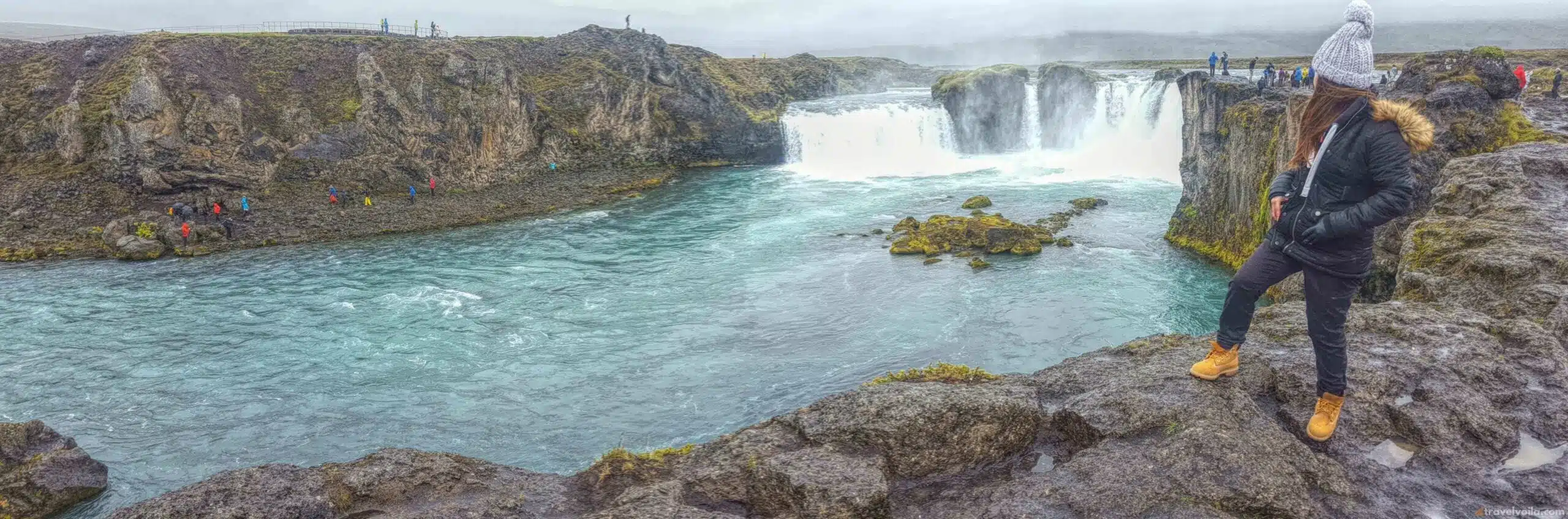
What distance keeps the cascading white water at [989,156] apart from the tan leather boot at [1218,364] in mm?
43843

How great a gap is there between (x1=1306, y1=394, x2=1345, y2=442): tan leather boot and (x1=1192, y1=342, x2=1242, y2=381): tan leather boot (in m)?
0.84

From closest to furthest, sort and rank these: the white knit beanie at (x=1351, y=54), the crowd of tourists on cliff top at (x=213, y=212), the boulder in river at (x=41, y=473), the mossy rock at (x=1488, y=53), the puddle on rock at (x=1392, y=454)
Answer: the white knit beanie at (x=1351, y=54)
the puddle on rock at (x=1392, y=454)
the boulder in river at (x=41, y=473)
the mossy rock at (x=1488, y=53)
the crowd of tourists on cliff top at (x=213, y=212)

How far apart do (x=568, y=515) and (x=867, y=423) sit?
281 centimetres

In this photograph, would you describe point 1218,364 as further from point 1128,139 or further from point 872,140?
point 872,140

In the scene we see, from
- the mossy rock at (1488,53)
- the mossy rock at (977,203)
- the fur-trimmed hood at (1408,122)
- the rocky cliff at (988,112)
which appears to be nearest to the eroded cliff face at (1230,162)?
the mossy rock at (1488,53)

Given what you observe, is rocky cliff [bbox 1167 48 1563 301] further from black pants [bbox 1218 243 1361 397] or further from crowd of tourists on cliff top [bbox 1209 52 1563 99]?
black pants [bbox 1218 243 1361 397]

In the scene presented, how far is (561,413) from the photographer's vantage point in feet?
59.2

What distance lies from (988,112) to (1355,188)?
195 feet

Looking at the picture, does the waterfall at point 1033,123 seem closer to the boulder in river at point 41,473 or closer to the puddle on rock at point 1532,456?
the puddle on rock at point 1532,456

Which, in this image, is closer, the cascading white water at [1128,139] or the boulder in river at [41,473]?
the boulder in river at [41,473]

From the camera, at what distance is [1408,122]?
228 inches

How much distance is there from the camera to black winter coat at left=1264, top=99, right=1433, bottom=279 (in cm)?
578

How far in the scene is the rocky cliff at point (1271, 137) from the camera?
1695 cm

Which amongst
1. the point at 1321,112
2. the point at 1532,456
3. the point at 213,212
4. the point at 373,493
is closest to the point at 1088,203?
the point at 1532,456
